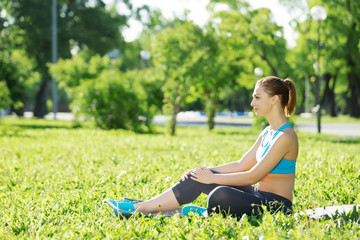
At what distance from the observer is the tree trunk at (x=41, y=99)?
32.8m

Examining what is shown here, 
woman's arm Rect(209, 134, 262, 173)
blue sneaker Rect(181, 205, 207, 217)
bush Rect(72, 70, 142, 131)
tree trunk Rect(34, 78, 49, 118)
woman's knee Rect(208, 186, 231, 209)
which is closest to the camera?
woman's knee Rect(208, 186, 231, 209)

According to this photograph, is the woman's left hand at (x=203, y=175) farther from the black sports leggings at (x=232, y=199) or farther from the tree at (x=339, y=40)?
the tree at (x=339, y=40)

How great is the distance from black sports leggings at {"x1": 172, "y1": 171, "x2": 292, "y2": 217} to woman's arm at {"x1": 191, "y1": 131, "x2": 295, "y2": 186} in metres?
0.08

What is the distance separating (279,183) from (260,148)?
40cm

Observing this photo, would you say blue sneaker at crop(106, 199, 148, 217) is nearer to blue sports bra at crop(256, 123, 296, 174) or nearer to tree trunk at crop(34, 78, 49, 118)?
blue sports bra at crop(256, 123, 296, 174)

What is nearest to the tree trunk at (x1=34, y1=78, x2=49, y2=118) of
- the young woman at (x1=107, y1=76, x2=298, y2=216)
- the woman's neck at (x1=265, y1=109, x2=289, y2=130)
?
the young woman at (x1=107, y1=76, x2=298, y2=216)

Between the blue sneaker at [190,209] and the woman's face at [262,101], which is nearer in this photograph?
the woman's face at [262,101]

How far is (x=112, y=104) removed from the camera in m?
16.3

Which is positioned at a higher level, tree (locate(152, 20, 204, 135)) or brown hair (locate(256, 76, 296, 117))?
tree (locate(152, 20, 204, 135))

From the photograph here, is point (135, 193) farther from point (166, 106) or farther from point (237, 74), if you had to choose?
point (237, 74)

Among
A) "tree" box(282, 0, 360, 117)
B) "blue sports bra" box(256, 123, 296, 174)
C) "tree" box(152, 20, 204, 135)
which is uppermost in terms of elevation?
"tree" box(282, 0, 360, 117)

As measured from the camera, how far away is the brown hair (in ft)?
11.1

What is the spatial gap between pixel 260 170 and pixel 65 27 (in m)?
29.3

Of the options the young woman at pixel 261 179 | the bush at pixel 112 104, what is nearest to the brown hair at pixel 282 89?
the young woman at pixel 261 179
